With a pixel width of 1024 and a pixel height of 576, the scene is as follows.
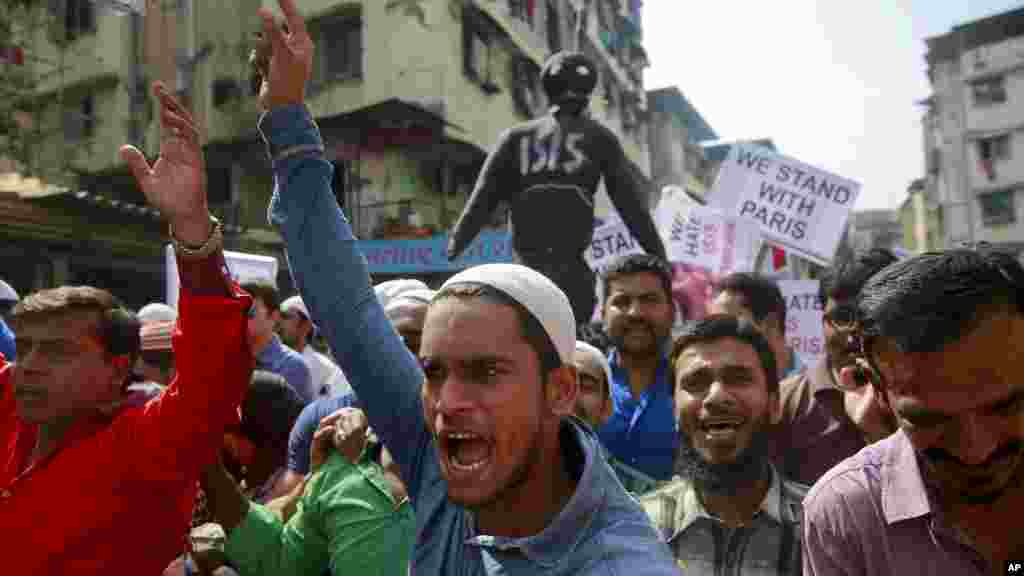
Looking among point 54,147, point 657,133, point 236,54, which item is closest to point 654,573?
point 236,54

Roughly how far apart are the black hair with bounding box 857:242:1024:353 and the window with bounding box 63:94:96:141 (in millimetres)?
24781

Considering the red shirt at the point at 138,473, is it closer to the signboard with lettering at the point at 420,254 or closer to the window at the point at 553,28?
the signboard with lettering at the point at 420,254

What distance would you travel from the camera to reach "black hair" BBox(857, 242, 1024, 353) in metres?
1.55

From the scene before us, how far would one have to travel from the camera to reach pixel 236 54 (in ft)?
74.2

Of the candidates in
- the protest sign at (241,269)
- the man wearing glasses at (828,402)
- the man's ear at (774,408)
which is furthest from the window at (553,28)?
the man's ear at (774,408)

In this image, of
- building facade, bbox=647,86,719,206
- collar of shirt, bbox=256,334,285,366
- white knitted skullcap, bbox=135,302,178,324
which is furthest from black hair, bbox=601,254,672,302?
building facade, bbox=647,86,719,206

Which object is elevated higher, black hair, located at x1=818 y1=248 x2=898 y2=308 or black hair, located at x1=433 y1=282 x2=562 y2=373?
black hair, located at x1=818 y1=248 x2=898 y2=308

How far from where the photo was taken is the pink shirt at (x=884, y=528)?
159 centimetres

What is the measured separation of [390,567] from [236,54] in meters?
22.4

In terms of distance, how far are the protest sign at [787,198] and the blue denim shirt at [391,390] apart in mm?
5502

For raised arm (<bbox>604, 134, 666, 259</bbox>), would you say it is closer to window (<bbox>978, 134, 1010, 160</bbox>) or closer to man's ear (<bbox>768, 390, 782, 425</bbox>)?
man's ear (<bbox>768, 390, 782, 425</bbox>)

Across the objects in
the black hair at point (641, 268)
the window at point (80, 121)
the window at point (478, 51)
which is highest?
the window at point (478, 51)

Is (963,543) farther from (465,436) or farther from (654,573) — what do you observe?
(465,436)

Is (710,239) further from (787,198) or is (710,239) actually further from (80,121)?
(80,121)
